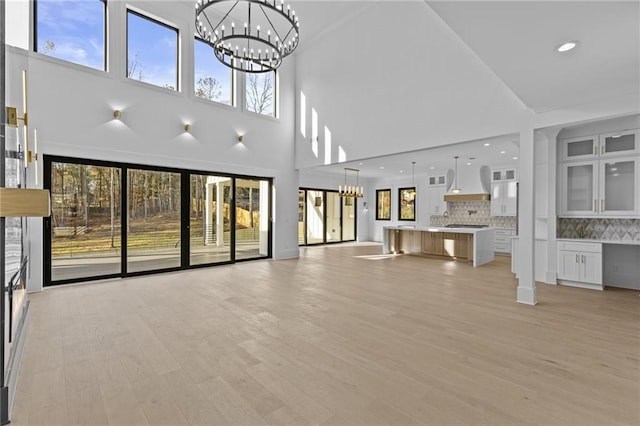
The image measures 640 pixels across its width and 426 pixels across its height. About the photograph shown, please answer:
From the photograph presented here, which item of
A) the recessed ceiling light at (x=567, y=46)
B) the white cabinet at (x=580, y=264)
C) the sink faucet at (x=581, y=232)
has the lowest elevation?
the white cabinet at (x=580, y=264)

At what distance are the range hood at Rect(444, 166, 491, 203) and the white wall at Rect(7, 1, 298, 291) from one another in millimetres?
5497

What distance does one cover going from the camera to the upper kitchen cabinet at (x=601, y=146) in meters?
5.26

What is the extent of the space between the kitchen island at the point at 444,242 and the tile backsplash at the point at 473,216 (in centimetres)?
169

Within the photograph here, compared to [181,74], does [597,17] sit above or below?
below

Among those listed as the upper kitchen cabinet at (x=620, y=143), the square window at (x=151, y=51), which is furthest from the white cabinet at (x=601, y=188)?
the square window at (x=151, y=51)

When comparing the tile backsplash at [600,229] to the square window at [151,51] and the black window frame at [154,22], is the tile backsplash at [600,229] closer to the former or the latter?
the black window frame at [154,22]

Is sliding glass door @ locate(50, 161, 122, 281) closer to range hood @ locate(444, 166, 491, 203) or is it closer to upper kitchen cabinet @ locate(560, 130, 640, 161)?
upper kitchen cabinet @ locate(560, 130, 640, 161)

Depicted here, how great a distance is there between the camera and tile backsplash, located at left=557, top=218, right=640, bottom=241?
5520 millimetres

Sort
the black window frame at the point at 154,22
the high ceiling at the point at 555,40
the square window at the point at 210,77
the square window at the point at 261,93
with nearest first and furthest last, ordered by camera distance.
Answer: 1. the high ceiling at the point at 555,40
2. the black window frame at the point at 154,22
3. the square window at the point at 210,77
4. the square window at the point at 261,93

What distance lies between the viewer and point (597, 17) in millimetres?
2518

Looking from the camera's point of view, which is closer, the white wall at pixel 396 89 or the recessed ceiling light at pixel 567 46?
the recessed ceiling light at pixel 567 46

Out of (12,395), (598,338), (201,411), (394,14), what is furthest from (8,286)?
(394,14)

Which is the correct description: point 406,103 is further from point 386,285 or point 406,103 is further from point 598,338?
point 598,338

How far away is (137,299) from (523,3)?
5736mm
